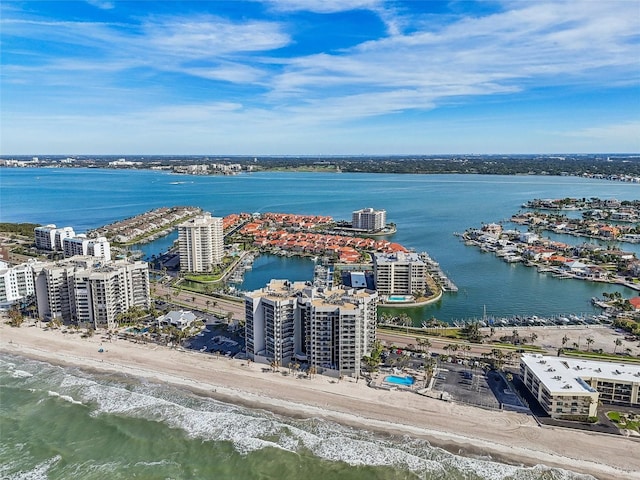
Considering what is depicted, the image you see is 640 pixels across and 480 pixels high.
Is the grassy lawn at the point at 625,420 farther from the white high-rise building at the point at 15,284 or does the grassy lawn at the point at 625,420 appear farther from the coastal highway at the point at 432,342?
the white high-rise building at the point at 15,284

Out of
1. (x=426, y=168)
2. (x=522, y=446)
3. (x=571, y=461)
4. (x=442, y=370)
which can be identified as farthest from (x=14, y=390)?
(x=426, y=168)

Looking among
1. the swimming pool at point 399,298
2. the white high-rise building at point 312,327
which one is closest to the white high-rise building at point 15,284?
the white high-rise building at point 312,327

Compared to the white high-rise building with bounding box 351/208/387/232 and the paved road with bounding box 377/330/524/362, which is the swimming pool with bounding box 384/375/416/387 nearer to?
the paved road with bounding box 377/330/524/362

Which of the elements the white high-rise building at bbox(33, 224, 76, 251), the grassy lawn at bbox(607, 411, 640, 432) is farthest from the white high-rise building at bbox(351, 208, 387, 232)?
the grassy lawn at bbox(607, 411, 640, 432)

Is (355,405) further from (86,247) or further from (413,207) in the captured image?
(413,207)

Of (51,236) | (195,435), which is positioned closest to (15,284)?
(51,236)

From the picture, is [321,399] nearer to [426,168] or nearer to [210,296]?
[210,296]
